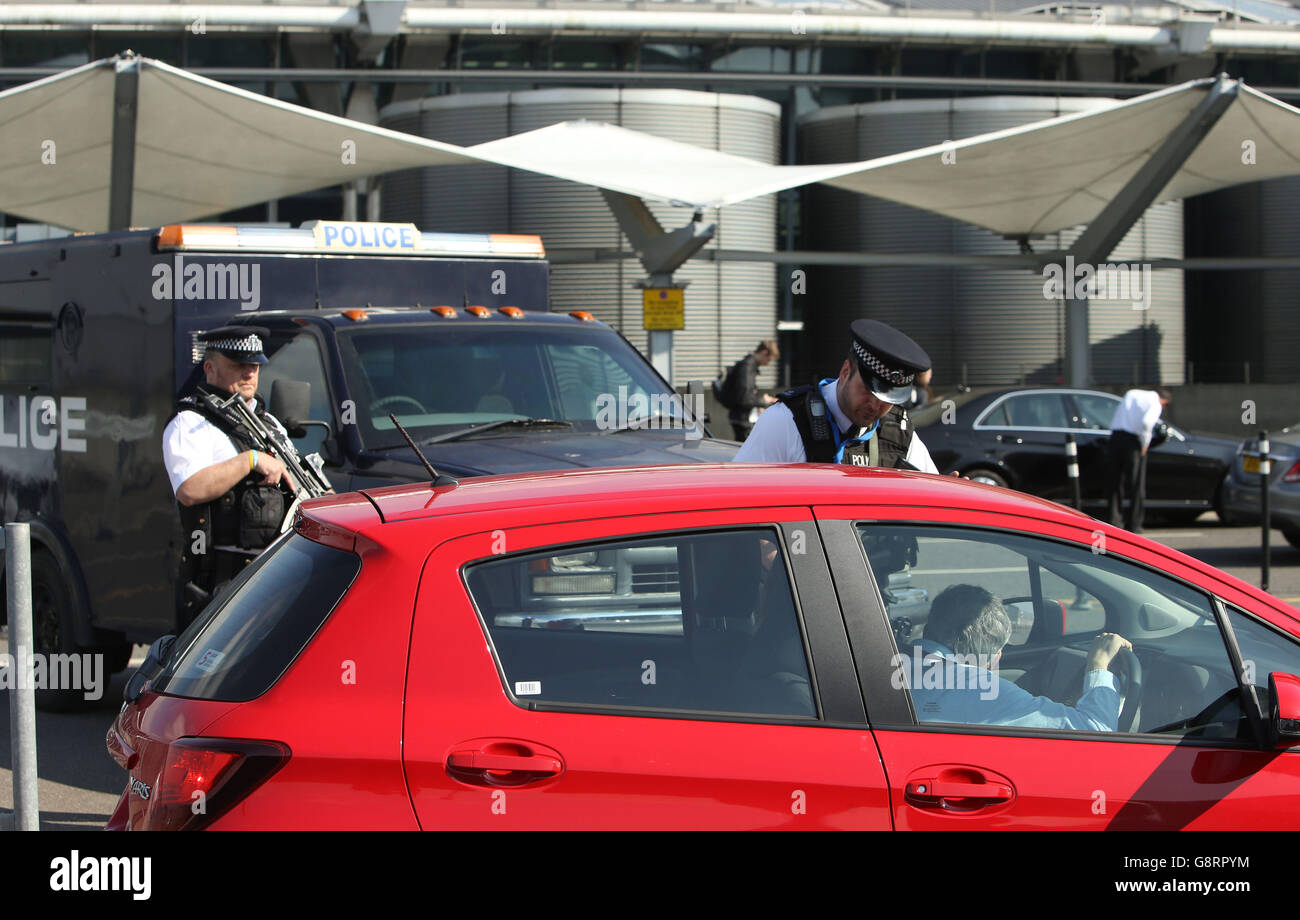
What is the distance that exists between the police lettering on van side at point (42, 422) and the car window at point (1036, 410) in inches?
401

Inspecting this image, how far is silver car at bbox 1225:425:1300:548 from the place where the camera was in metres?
12.9

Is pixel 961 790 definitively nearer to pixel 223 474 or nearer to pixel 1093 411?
pixel 223 474

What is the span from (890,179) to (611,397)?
1016 centimetres

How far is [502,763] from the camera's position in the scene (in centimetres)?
283

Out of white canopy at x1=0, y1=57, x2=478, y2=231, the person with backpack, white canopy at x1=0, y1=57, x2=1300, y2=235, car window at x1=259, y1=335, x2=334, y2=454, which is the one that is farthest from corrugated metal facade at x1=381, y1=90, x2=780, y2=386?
car window at x1=259, y1=335, x2=334, y2=454

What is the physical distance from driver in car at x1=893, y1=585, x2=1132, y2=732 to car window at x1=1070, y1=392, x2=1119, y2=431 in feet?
40.6

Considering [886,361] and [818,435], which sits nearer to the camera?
[886,361]

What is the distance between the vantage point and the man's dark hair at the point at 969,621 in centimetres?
344

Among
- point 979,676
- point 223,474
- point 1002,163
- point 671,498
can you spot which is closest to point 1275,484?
point 1002,163

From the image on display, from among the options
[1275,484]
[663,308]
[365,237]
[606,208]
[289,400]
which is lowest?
[1275,484]

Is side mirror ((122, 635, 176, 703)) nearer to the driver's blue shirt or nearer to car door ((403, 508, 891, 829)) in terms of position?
car door ((403, 508, 891, 829))

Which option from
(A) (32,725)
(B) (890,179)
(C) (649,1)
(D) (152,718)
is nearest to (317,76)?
(C) (649,1)

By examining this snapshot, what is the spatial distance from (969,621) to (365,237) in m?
5.57
